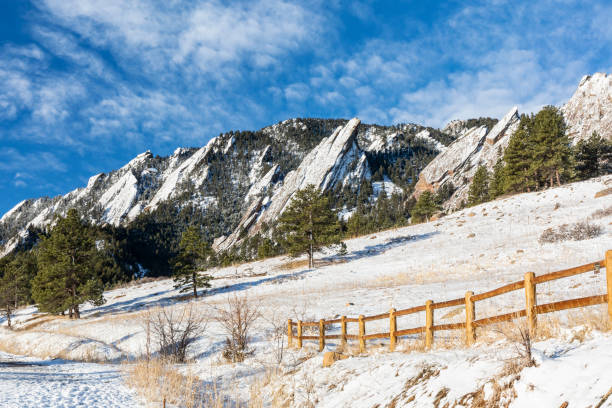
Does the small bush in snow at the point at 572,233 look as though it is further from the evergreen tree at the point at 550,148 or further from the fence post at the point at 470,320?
the evergreen tree at the point at 550,148

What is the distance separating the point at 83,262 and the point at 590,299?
41.3m

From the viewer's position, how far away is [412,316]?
51.1 ft

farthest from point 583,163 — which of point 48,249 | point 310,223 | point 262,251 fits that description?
point 48,249

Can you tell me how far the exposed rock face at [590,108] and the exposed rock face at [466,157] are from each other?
1066 inches

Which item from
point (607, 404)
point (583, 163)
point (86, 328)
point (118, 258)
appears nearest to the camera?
point (607, 404)

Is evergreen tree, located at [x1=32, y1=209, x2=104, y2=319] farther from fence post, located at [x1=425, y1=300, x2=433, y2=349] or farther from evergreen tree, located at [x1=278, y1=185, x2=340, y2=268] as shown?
fence post, located at [x1=425, y1=300, x2=433, y2=349]

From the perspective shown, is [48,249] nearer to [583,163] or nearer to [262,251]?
[262,251]

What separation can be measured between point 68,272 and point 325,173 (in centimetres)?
13604

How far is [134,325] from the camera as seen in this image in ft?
78.4

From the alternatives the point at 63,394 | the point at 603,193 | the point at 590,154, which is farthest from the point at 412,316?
the point at 590,154

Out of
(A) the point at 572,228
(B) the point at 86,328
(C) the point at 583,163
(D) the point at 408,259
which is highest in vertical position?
(C) the point at 583,163

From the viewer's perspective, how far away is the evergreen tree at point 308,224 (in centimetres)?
3888

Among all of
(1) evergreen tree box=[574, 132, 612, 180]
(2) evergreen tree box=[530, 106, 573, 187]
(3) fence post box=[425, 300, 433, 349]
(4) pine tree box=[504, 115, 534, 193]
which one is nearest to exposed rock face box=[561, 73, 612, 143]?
(1) evergreen tree box=[574, 132, 612, 180]

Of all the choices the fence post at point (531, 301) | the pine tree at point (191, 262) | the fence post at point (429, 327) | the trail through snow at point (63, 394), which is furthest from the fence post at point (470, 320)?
the pine tree at point (191, 262)
